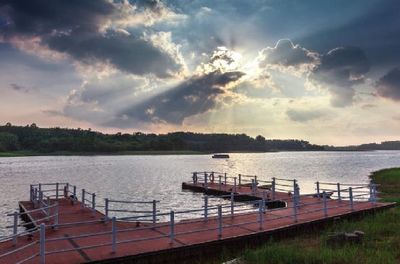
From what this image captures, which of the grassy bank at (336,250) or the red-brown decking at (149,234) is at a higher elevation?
the red-brown decking at (149,234)

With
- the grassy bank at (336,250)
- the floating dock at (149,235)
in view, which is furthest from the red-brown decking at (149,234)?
the grassy bank at (336,250)

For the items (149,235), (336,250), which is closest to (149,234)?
(149,235)

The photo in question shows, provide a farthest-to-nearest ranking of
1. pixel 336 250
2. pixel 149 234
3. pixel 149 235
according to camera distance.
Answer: pixel 149 234 → pixel 149 235 → pixel 336 250

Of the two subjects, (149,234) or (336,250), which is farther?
(149,234)

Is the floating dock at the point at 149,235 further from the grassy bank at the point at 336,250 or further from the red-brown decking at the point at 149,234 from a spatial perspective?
the grassy bank at the point at 336,250

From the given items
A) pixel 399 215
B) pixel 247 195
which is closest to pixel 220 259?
pixel 399 215

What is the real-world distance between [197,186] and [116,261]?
105 feet

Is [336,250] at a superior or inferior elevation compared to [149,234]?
inferior

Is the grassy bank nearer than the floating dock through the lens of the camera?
No

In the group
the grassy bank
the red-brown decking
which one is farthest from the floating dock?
the grassy bank

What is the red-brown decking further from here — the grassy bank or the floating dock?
the grassy bank

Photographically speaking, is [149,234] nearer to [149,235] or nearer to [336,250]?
[149,235]

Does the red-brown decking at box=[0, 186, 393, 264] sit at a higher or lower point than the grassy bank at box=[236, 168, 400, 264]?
higher

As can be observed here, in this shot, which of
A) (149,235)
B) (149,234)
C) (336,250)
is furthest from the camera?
(149,234)
